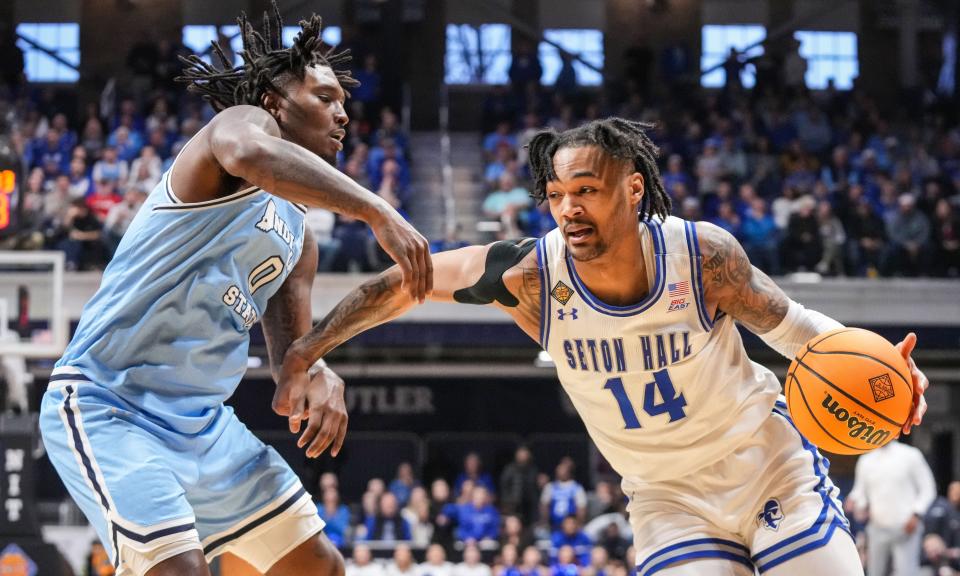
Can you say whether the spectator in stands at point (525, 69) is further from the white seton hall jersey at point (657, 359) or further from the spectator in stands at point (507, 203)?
the white seton hall jersey at point (657, 359)

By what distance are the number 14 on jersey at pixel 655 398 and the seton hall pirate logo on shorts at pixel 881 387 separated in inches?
22.7

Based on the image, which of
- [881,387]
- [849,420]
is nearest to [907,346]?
[881,387]

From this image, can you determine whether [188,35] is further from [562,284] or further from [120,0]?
[562,284]

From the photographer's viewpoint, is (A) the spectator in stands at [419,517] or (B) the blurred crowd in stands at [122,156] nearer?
(A) the spectator in stands at [419,517]

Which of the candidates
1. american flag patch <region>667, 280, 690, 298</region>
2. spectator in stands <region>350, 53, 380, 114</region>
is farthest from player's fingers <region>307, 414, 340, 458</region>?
spectator in stands <region>350, 53, 380, 114</region>

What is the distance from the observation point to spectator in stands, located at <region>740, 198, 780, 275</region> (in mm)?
13711

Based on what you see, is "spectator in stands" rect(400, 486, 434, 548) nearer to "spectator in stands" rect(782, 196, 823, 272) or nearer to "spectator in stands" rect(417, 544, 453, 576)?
"spectator in stands" rect(417, 544, 453, 576)

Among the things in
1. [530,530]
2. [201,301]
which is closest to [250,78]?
[201,301]

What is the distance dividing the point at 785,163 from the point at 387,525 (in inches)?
270

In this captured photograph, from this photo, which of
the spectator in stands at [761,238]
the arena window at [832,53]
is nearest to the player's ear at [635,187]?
the spectator in stands at [761,238]

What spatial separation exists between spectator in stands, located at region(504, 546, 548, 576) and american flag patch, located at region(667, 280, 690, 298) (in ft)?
25.9

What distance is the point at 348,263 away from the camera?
13.4 metres

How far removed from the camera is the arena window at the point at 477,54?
64.1 feet

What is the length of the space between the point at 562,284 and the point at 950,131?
47.6ft
